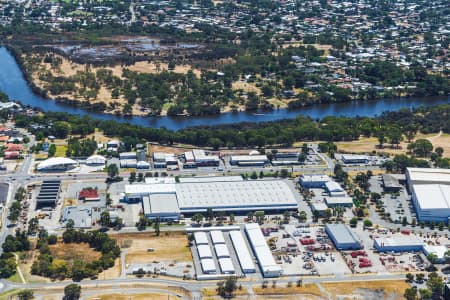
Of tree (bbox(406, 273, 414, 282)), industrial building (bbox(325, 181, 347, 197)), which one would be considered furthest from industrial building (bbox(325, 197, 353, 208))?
tree (bbox(406, 273, 414, 282))

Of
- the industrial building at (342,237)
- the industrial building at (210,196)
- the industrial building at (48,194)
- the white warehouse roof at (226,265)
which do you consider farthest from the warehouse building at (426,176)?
the industrial building at (48,194)

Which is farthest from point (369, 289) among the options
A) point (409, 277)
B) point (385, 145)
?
point (385, 145)

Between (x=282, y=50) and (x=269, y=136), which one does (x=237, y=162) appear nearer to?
(x=269, y=136)

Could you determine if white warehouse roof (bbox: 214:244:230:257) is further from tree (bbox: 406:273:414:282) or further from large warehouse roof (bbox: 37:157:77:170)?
large warehouse roof (bbox: 37:157:77:170)

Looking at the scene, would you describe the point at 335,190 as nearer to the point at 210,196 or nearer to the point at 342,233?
the point at 342,233

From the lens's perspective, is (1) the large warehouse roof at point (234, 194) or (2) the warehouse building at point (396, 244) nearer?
(2) the warehouse building at point (396, 244)

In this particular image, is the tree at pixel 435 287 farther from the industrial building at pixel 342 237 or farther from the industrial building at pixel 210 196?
the industrial building at pixel 210 196
